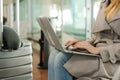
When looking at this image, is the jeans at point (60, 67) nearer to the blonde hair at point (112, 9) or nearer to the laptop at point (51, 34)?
the laptop at point (51, 34)

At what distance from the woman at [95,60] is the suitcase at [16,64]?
80cm

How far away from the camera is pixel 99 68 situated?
4.30ft

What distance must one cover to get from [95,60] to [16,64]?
115 centimetres

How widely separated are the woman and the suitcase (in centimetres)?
80

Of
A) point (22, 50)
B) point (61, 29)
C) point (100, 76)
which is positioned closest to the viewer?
point (100, 76)

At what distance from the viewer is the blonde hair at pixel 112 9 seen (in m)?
1.50

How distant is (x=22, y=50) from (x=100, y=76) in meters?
1.20

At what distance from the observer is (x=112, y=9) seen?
1.52 m

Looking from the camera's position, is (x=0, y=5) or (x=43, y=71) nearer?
(x=0, y=5)

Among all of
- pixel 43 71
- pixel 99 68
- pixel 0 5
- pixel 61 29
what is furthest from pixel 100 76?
pixel 61 29

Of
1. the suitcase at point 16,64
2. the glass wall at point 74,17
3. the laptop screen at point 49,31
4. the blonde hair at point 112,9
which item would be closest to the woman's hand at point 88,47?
the laptop screen at point 49,31

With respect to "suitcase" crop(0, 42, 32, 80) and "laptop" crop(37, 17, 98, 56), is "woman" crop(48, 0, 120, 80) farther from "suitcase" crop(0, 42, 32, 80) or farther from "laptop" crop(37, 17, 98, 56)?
"suitcase" crop(0, 42, 32, 80)

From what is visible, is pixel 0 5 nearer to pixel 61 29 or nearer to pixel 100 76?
pixel 100 76

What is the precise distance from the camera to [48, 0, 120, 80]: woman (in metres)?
1.30
